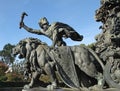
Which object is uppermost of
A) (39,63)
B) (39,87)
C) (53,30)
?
(53,30)

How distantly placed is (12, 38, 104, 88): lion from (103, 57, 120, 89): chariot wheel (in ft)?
0.88

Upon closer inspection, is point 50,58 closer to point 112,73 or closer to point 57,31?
point 57,31

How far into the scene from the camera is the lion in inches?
463

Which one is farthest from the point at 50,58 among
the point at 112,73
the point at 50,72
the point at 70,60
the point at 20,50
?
the point at 112,73

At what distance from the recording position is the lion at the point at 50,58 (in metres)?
11.8

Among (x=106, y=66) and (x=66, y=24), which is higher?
(x=66, y=24)

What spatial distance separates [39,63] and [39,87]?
852 millimetres

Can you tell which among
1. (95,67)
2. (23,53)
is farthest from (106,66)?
(23,53)

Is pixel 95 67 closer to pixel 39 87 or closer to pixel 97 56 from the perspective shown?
pixel 97 56

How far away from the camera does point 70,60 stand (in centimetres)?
1189

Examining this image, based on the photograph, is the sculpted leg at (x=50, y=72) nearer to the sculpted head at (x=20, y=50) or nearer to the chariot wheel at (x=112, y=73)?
the sculpted head at (x=20, y=50)

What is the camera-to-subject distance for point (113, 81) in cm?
1129

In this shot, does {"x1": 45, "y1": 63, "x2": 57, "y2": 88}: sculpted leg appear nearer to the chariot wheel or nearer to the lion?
the lion

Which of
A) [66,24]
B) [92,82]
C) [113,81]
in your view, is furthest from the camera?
[66,24]
